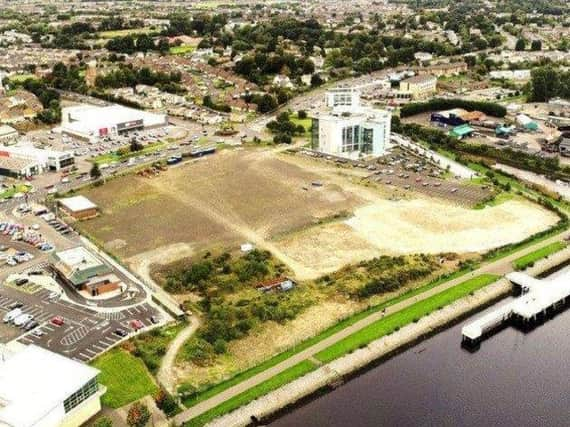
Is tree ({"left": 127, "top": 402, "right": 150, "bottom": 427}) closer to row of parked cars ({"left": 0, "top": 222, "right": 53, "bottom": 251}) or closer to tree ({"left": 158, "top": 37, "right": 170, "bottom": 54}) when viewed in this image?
row of parked cars ({"left": 0, "top": 222, "right": 53, "bottom": 251})

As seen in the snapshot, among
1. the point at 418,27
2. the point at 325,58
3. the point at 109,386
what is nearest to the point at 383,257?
the point at 109,386

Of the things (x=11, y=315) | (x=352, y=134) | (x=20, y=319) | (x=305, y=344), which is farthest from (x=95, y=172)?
(x=305, y=344)

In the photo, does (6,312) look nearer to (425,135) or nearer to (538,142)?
(425,135)

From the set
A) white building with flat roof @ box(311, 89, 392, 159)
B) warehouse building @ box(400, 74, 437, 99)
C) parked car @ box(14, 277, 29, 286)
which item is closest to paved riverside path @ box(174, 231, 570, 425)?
parked car @ box(14, 277, 29, 286)

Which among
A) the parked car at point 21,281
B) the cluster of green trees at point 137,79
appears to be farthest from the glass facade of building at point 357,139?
the cluster of green trees at point 137,79

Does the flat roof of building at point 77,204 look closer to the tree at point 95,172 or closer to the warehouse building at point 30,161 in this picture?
the tree at point 95,172
